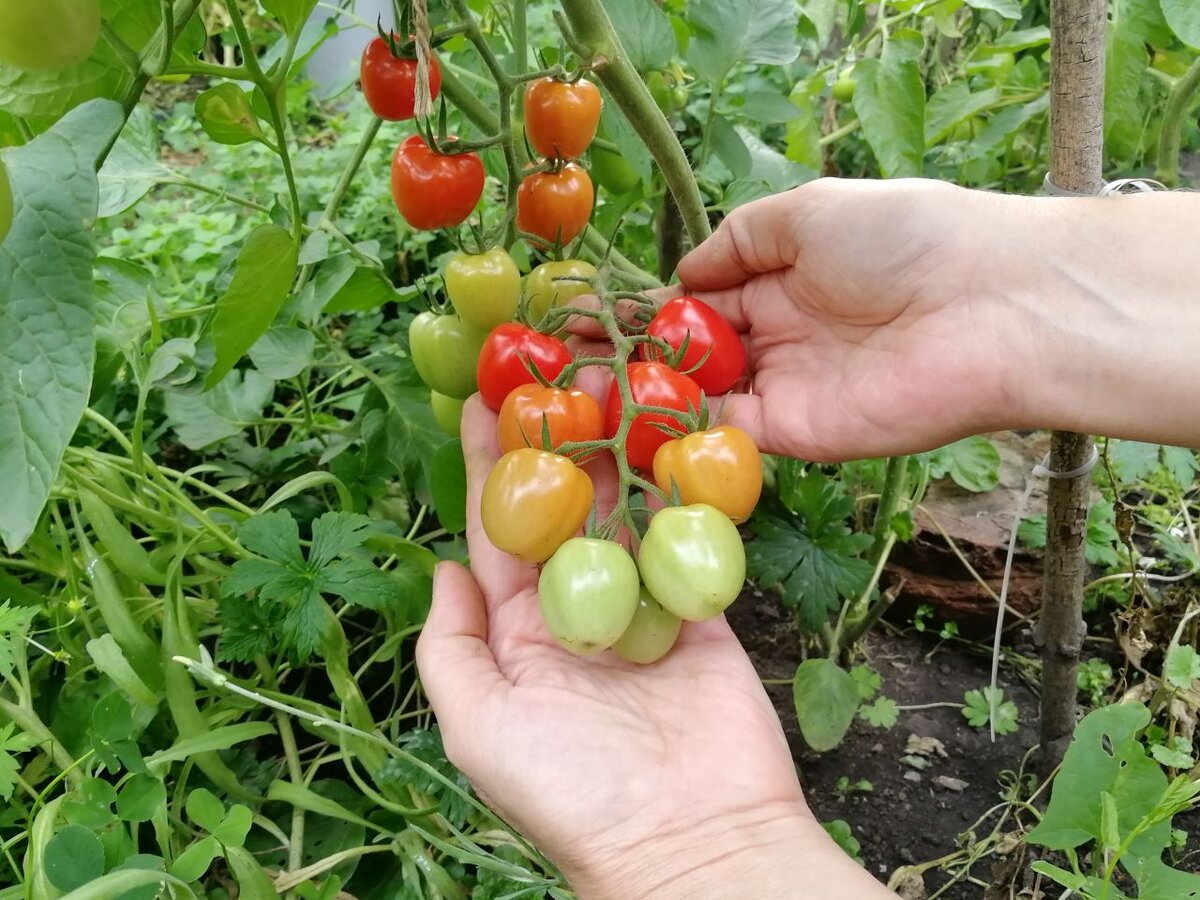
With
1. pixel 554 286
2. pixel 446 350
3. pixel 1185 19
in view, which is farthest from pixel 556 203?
pixel 1185 19

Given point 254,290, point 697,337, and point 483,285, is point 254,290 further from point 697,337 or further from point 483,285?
point 697,337

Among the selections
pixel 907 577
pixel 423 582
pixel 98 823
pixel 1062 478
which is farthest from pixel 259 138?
pixel 907 577

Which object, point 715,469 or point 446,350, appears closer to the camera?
point 715,469

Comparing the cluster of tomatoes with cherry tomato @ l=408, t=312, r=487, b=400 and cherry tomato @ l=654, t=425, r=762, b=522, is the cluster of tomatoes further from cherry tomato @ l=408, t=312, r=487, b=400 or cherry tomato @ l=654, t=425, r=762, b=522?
cherry tomato @ l=654, t=425, r=762, b=522

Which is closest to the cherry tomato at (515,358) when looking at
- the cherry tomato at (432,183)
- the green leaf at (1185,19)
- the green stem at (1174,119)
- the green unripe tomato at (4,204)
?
the cherry tomato at (432,183)

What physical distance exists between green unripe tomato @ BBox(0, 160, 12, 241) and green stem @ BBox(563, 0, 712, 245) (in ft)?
1.78

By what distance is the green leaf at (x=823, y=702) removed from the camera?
1.13m

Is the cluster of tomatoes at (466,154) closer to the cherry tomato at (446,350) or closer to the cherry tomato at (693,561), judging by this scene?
the cherry tomato at (446,350)

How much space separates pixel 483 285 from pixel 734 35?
50 centimetres

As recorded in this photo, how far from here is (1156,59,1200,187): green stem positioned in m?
1.13

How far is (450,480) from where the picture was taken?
106 centimetres

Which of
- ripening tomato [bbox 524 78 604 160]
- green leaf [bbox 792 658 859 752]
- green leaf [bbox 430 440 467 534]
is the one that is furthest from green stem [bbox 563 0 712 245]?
green leaf [bbox 792 658 859 752]

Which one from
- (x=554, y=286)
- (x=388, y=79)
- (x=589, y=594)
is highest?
(x=388, y=79)

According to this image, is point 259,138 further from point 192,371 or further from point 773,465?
point 773,465
